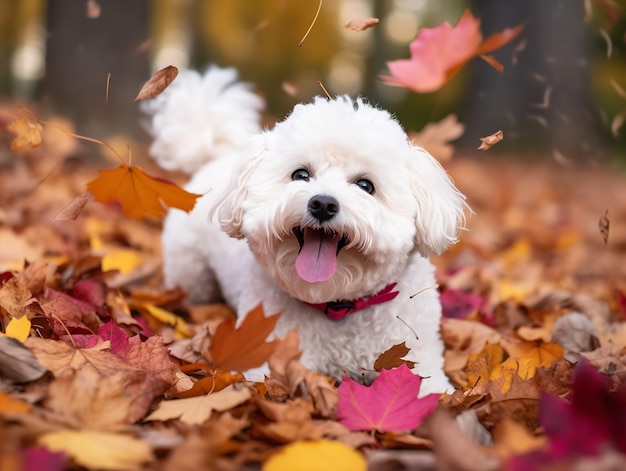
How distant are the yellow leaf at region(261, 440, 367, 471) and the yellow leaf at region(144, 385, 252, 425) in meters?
0.28

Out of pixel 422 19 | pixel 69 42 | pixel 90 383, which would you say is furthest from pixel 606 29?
pixel 422 19

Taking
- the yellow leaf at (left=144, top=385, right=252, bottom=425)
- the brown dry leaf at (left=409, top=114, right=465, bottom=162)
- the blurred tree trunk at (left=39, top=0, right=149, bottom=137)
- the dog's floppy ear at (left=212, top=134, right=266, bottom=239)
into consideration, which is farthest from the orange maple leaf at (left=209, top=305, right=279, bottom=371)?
the blurred tree trunk at (left=39, top=0, right=149, bottom=137)

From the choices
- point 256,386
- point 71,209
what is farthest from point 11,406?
point 71,209

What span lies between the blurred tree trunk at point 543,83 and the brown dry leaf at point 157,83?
215 inches

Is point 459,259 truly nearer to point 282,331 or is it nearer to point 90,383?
point 282,331

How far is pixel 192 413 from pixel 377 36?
45.3ft

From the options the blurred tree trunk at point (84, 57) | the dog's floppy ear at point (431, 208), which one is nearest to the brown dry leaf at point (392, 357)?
the dog's floppy ear at point (431, 208)

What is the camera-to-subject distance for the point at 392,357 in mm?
2064

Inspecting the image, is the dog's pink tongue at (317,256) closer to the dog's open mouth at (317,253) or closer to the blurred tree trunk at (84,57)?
the dog's open mouth at (317,253)

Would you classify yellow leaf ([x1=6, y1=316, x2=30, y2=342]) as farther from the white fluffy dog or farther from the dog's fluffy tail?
→ the dog's fluffy tail

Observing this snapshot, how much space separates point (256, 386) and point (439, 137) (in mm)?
1765

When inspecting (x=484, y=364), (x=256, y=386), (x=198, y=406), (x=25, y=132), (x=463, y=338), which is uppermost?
(x=25, y=132)

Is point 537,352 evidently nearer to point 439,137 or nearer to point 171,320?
point 439,137

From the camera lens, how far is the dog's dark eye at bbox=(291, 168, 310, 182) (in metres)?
2.21
